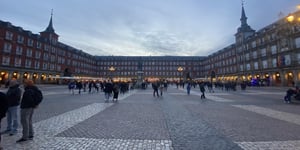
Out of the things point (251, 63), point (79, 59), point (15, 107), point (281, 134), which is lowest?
point (281, 134)

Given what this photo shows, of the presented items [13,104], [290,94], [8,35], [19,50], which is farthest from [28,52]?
[290,94]

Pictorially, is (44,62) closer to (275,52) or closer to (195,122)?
(195,122)

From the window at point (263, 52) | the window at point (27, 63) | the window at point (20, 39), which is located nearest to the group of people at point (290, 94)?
the window at point (263, 52)

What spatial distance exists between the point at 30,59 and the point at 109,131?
54.0m

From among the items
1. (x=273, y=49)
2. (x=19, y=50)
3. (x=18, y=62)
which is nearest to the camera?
(x=273, y=49)

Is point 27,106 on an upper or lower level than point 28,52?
lower

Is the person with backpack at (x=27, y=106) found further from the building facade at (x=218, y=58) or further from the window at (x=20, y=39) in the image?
the window at (x=20, y=39)

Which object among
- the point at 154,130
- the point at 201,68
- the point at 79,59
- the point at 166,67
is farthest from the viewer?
the point at 166,67

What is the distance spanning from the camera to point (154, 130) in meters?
5.53

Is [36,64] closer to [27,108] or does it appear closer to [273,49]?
[27,108]

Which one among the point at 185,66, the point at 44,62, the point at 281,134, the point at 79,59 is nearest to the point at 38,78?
the point at 44,62

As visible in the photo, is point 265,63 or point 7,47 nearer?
point 7,47

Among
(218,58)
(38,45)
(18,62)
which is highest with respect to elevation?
(38,45)

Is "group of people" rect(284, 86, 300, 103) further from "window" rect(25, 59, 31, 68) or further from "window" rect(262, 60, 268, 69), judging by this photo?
"window" rect(25, 59, 31, 68)
